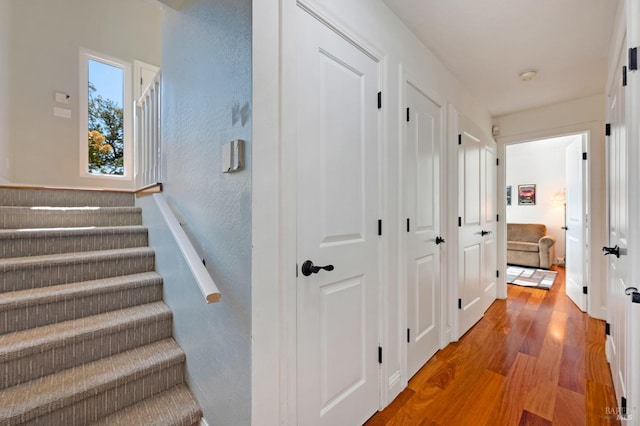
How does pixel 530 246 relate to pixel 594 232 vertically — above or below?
below

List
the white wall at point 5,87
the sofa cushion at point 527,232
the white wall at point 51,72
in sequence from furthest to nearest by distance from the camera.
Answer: the sofa cushion at point 527,232 → the white wall at point 51,72 → the white wall at point 5,87

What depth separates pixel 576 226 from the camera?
3598mm

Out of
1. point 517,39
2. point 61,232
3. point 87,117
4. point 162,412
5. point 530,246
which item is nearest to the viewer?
point 162,412

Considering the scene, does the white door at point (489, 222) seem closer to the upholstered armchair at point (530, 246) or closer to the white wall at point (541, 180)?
the upholstered armchair at point (530, 246)

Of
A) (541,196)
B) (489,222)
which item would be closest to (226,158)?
(489,222)

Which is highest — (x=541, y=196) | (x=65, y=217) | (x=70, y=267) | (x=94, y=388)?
(x=541, y=196)

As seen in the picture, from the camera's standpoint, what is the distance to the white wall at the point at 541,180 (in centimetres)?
594

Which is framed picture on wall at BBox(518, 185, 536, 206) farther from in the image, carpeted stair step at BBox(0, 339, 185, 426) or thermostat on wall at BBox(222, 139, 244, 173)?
carpeted stair step at BBox(0, 339, 185, 426)

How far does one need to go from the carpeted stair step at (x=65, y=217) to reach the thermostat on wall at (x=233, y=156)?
→ 174 cm

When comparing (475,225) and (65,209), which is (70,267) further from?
(475,225)

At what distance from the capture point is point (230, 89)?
1155 millimetres

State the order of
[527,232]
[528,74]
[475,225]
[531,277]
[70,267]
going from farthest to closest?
[527,232]
[531,277]
[475,225]
[528,74]
[70,267]

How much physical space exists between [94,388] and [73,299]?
0.57m

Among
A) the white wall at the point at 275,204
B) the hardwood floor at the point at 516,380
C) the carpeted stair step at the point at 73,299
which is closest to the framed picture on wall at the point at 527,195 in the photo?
the hardwood floor at the point at 516,380
